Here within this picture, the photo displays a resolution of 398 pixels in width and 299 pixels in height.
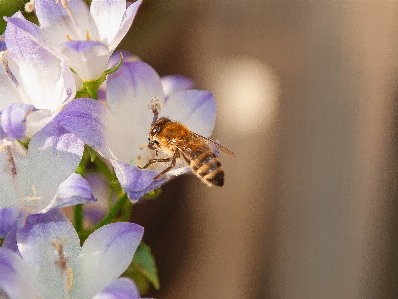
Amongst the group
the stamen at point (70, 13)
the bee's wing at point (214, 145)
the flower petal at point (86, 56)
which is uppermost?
the stamen at point (70, 13)

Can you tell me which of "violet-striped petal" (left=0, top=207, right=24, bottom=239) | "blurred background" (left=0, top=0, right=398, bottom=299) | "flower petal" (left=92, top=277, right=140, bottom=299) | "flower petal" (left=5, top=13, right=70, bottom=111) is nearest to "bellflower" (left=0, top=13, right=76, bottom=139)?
"flower petal" (left=5, top=13, right=70, bottom=111)

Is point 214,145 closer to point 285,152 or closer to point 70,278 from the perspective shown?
point 70,278

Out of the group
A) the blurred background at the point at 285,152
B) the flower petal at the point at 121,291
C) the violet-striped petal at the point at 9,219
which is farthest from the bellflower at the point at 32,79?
the blurred background at the point at 285,152

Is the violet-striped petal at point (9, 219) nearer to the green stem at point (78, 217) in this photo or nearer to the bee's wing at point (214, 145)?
the green stem at point (78, 217)

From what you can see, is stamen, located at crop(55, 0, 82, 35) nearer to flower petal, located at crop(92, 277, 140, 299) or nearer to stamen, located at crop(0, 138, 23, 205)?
stamen, located at crop(0, 138, 23, 205)

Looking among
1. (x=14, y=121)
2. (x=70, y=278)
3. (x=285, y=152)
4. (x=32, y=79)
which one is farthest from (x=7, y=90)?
(x=285, y=152)

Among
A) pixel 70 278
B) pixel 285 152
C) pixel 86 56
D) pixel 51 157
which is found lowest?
pixel 285 152

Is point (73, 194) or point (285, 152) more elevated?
point (73, 194)
